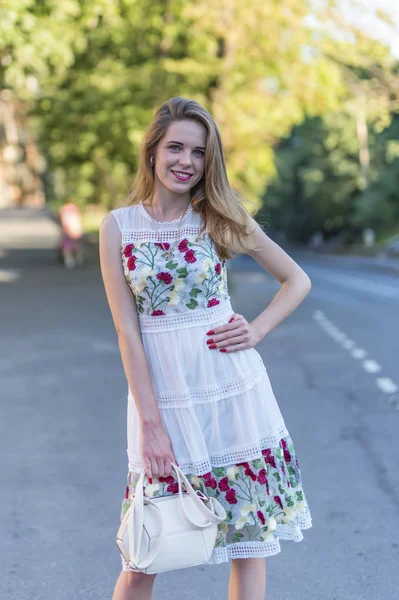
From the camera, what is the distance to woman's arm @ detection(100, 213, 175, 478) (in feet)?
9.68

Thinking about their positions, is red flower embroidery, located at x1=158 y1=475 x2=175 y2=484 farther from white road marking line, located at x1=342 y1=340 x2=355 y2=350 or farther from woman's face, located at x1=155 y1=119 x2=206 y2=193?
white road marking line, located at x1=342 y1=340 x2=355 y2=350

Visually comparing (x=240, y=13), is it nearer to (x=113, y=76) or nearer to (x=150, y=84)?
(x=150, y=84)

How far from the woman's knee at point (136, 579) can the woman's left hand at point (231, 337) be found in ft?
2.20

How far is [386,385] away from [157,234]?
6.45 meters

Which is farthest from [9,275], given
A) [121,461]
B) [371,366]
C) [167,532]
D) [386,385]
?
[167,532]

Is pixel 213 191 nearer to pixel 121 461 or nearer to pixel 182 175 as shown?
pixel 182 175

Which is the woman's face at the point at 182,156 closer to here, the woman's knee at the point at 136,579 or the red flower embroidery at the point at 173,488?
the red flower embroidery at the point at 173,488

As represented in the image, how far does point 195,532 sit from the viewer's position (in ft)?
9.38

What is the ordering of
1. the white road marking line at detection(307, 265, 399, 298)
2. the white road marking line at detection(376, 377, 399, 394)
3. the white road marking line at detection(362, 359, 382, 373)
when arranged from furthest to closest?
the white road marking line at detection(307, 265, 399, 298), the white road marking line at detection(362, 359, 382, 373), the white road marking line at detection(376, 377, 399, 394)

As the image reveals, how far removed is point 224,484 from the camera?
9.98ft

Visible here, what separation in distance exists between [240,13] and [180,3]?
303 cm

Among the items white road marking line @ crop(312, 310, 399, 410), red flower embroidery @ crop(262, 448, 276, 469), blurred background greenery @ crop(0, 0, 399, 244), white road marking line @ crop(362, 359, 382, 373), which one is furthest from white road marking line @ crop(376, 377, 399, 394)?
blurred background greenery @ crop(0, 0, 399, 244)

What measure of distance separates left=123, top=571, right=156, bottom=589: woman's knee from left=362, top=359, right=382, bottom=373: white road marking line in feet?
23.6

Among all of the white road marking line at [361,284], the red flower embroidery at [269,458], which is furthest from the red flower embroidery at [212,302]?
the white road marking line at [361,284]
